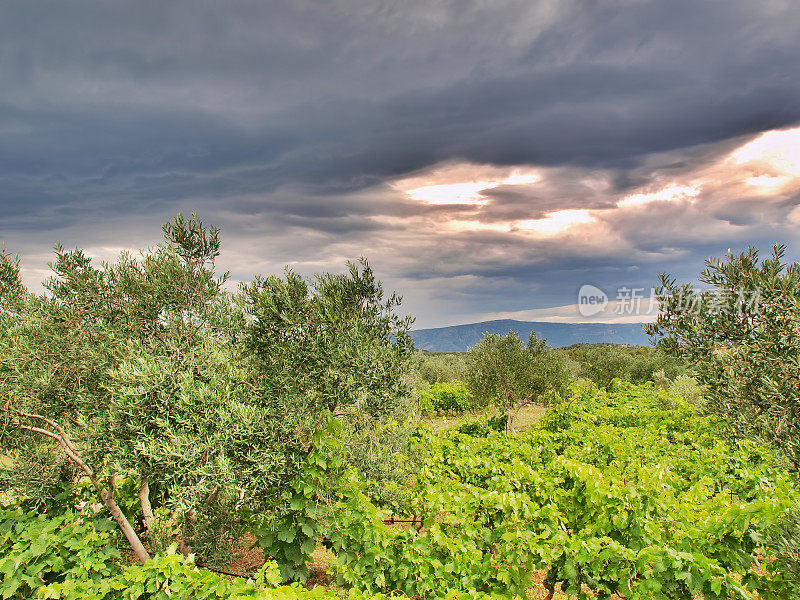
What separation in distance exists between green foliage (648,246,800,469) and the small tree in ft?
57.6

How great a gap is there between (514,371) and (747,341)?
18.7 m

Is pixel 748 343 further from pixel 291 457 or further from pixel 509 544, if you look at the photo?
pixel 291 457

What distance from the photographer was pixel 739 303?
6.33 m

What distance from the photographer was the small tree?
24.1 metres

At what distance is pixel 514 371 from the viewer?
24344 mm

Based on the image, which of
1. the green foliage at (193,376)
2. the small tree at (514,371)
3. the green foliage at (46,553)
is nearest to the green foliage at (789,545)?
the green foliage at (193,376)

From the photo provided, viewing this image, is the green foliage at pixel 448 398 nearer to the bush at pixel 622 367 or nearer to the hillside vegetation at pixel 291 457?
the bush at pixel 622 367

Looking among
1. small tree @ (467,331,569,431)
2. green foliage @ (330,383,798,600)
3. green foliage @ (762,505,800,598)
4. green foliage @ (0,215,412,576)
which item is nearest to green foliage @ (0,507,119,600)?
green foliage @ (0,215,412,576)

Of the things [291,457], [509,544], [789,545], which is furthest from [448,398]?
[789,545]

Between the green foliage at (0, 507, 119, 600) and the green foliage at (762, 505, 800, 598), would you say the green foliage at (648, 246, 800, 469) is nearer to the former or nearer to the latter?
the green foliage at (762, 505, 800, 598)

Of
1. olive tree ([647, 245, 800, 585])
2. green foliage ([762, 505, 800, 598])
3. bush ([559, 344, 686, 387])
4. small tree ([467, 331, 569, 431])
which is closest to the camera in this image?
green foliage ([762, 505, 800, 598])

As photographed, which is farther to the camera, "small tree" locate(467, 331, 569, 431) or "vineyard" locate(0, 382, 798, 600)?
"small tree" locate(467, 331, 569, 431)

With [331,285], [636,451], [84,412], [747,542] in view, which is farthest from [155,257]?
[636,451]

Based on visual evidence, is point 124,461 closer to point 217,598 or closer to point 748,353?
point 217,598
